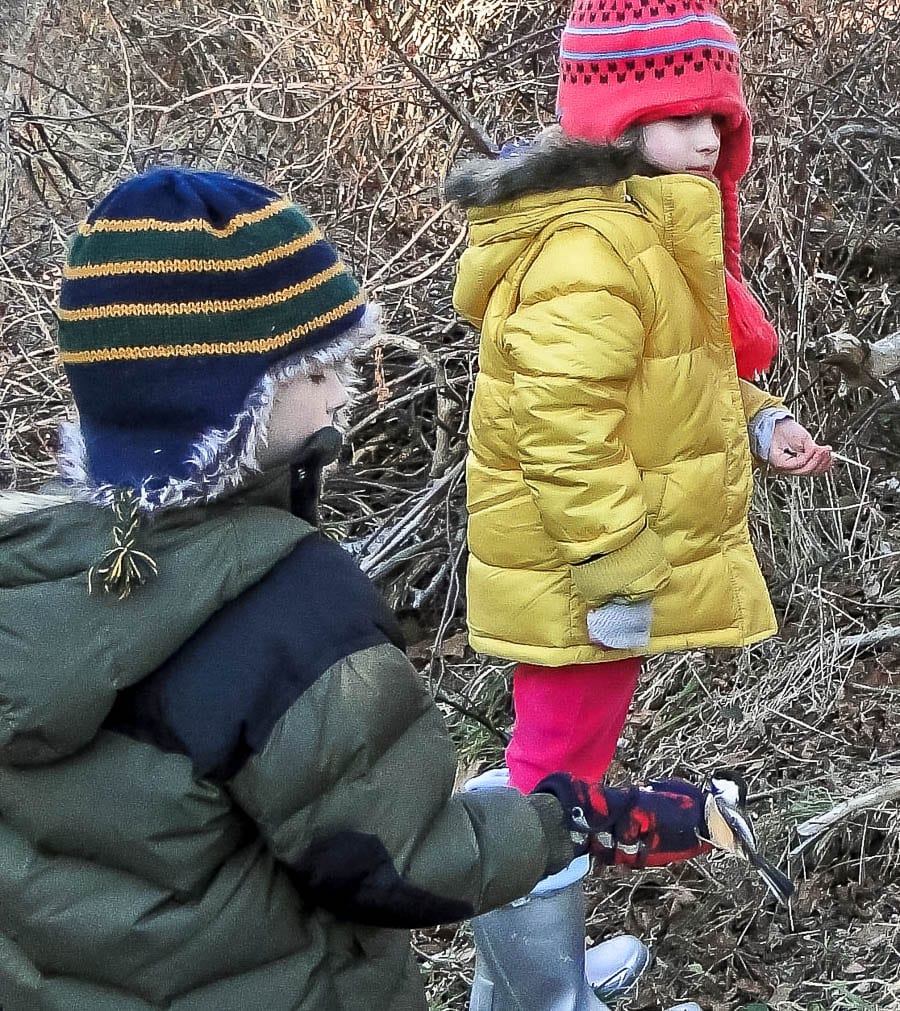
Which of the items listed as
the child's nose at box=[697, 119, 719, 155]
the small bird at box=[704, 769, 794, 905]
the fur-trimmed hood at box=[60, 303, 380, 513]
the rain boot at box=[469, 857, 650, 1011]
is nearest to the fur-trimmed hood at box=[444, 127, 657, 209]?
the child's nose at box=[697, 119, 719, 155]

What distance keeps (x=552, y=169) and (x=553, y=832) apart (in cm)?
125

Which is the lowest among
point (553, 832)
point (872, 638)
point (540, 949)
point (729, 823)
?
point (872, 638)

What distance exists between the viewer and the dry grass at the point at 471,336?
353cm

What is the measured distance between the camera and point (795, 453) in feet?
8.68

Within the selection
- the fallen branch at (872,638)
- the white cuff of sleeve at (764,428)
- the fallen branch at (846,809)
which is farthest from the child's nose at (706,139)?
the fallen branch at (872,638)

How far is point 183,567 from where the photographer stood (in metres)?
1.39

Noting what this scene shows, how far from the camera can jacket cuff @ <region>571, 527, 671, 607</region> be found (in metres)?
2.16

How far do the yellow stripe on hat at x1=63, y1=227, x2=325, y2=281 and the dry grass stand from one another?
2131 millimetres

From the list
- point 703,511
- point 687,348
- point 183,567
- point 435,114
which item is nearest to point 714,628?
point 703,511

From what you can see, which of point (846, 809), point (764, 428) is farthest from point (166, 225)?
point (846, 809)

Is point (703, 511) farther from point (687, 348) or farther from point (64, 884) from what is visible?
point (64, 884)

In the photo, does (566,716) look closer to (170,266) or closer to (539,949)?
(539,949)

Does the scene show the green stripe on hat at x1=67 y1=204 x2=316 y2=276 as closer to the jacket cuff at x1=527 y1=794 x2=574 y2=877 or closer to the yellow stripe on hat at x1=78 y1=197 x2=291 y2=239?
the yellow stripe on hat at x1=78 y1=197 x2=291 y2=239

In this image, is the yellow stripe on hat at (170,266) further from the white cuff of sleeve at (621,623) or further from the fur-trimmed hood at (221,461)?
the white cuff of sleeve at (621,623)
